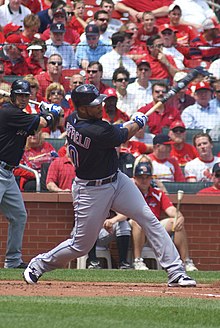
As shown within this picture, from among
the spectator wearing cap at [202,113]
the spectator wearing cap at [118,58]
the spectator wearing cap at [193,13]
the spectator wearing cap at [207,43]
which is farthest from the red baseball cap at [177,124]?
the spectator wearing cap at [193,13]

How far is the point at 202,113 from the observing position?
14.7 meters

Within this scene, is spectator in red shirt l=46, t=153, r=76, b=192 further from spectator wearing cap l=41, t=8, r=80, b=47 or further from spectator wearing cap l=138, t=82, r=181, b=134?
spectator wearing cap l=41, t=8, r=80, b=47

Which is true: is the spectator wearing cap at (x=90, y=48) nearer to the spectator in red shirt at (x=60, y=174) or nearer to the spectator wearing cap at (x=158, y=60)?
the spectator wearing cap at (x=158, y=60)

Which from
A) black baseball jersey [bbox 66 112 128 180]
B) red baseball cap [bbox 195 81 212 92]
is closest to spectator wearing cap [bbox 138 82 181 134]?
red baseball cap [bbox 195 81 212 92]

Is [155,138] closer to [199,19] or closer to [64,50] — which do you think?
[64,50]

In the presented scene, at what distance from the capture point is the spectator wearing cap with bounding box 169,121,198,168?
14.0 meters

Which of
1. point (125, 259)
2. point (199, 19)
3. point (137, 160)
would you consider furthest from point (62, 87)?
point (199, 19)

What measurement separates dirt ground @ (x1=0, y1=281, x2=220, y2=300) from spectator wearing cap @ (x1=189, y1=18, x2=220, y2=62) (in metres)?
6.99

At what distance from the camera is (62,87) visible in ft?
46.8

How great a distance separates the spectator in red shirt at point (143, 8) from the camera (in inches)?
711

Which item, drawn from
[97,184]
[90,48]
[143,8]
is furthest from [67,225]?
[143,8]

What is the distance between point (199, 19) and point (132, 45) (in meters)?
2.39

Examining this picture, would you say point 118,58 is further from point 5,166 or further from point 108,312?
point 108,312

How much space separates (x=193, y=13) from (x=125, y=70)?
398 centimetres
